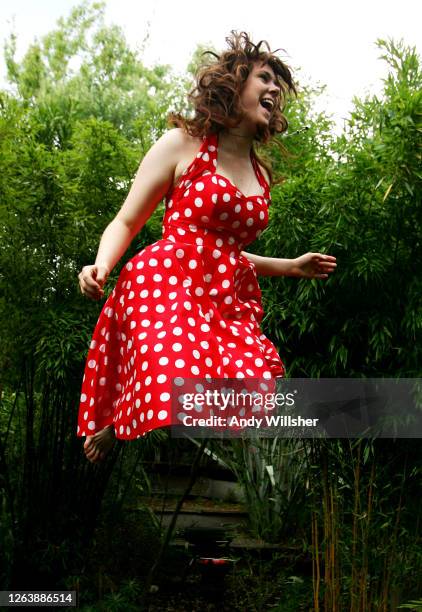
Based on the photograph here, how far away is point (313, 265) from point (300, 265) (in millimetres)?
31

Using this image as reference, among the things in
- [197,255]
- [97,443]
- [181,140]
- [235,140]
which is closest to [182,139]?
[181,140]

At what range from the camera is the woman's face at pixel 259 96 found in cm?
160

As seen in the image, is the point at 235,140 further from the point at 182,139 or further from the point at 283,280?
the point at 283,280

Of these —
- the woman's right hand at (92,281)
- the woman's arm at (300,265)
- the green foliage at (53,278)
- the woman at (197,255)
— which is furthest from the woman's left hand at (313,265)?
the green foliage at (53,278)

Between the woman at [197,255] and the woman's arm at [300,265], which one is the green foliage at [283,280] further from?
the woman at [197,255]

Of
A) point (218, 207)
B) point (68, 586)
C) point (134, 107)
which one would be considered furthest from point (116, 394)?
point (134, 107)

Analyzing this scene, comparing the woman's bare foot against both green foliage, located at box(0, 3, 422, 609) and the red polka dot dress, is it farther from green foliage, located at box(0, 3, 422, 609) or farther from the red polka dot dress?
green foliage, located at box(0, 3, 422, 609)

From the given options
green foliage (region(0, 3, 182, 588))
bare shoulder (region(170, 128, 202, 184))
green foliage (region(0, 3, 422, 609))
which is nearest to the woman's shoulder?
bare shoulder (region(170, 128, 202, 184))

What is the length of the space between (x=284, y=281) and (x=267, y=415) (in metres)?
0.75

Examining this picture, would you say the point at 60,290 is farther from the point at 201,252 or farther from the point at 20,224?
the point at 201,252

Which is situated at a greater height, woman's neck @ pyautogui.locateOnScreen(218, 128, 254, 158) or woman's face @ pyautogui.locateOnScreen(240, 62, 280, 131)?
woman's face @ pyautogui.locateOnScreen(240, 62, 280, 131)

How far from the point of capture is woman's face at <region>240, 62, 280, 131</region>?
1.60 m

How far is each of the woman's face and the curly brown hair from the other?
0.04 ft

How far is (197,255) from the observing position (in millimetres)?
1534
